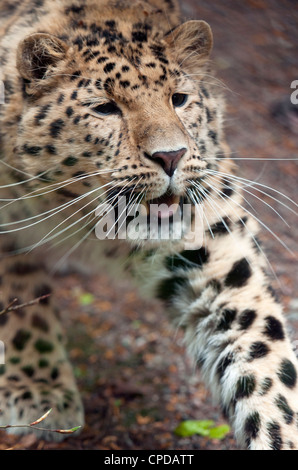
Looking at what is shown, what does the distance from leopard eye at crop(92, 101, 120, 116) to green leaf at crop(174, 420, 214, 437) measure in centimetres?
252

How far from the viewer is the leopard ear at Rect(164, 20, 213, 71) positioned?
14.4 ft

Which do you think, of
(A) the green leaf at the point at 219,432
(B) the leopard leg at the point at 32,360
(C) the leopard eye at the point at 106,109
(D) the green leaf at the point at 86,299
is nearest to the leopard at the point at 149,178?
(C) the leopard eye at the point at 106,109

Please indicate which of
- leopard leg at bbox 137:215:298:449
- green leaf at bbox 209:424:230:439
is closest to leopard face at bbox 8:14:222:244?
leopard leg at bbox 137:215:298:449

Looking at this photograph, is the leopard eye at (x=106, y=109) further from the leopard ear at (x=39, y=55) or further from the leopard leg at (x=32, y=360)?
the leopard leg at (x=32, y=360)

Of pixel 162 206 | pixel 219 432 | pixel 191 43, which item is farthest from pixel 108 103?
pixel 219 432

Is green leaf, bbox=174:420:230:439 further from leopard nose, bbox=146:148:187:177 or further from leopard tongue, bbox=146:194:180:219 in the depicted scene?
leopard nose, bbox=146:148:187:177

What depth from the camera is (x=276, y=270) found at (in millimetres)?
6355

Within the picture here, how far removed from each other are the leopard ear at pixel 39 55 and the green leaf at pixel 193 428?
2770mm

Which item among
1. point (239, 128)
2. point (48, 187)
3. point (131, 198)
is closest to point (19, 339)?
point (48, 187)

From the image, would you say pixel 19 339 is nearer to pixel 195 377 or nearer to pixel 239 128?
pixel 195 377

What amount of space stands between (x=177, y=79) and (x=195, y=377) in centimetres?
289

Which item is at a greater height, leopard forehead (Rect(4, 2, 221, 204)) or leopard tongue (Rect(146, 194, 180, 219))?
leopard forehead (Rect(4, 2, 221, 204))

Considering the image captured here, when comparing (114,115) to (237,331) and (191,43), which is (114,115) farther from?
(237,331)

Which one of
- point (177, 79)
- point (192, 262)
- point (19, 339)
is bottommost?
point (19, 339)
